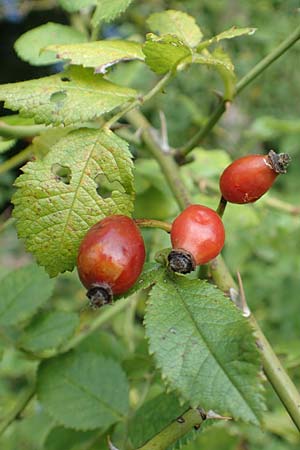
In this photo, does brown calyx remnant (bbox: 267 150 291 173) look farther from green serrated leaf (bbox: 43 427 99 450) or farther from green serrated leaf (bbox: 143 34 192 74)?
green serrated leaf (bbox: 43 427 99 450)

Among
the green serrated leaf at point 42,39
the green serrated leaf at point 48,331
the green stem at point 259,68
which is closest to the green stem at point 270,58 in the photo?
the green stem at point 259,68

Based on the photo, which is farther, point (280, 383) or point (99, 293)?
point (280, 383)

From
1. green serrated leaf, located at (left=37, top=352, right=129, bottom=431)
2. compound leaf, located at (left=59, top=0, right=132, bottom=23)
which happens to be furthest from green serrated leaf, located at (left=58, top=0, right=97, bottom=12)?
green serrated leaf, located at (left=37, top=352, right=129, bottom=431)

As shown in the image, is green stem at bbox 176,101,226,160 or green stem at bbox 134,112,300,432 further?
green stem at bbox 176,101,226,160

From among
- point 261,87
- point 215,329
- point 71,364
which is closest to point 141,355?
point 71,364

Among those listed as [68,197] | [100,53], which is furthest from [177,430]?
[100,53]

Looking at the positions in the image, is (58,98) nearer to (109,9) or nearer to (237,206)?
(109,9)
